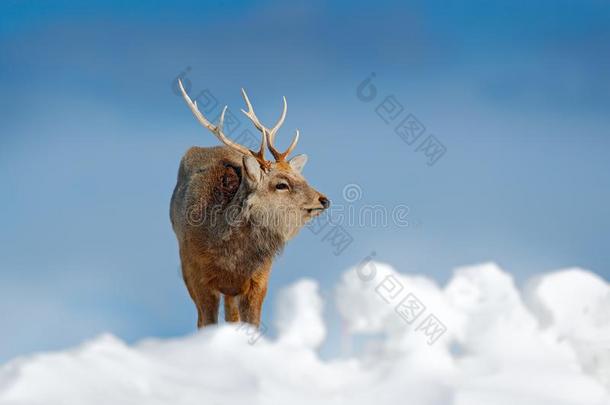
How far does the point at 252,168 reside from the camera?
10.8m

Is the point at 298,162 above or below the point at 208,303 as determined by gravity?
above

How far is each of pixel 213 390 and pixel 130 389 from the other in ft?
1.51

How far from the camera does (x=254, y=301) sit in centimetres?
1099

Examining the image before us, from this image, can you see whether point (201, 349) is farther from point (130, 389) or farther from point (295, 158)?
point (295, 158)

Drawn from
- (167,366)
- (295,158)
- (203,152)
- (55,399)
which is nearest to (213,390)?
(167,366)

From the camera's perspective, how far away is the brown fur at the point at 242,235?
10.9 m

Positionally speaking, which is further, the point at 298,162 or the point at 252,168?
the point at 298,162

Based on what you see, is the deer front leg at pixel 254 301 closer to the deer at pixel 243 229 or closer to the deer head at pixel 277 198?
the deer at pixel 243 229

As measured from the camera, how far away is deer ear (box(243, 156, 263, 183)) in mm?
10719

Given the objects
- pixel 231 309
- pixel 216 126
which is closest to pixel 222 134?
pixel 216 126

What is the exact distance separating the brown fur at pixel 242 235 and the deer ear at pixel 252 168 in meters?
0.03

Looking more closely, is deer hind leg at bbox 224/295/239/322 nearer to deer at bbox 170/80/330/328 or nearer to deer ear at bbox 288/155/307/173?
deer at bbox 170/80/330/328

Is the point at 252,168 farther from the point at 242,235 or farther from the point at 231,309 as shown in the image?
the point at 231,309

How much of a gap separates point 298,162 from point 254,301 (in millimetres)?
2340
